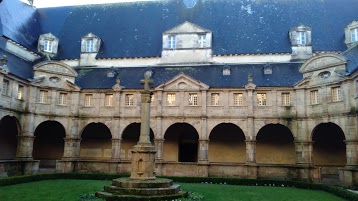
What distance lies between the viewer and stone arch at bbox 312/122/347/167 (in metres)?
29.9

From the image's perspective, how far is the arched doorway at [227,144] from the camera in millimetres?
31391

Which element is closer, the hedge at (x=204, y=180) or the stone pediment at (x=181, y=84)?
the hedge at (x=204, y=180)

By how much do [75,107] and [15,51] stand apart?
8446 mm

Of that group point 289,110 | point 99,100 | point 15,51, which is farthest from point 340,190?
point 15,51

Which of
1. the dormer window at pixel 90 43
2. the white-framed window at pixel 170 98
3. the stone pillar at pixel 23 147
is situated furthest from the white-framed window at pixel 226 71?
the stone pillar at pixel 23 147

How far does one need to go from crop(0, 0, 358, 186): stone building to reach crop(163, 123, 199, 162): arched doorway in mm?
98

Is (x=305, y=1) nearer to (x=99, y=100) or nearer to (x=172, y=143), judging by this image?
(x=172, y=143)

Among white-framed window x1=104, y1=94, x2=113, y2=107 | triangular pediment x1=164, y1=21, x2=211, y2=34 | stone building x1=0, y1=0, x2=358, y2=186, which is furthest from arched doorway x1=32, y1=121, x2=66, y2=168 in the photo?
triangular pediment x1=164, y1=21, x2=211, y2=34

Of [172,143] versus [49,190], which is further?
[172,143]

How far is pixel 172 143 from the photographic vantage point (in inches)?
1275

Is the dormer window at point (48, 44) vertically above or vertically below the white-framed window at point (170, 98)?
above

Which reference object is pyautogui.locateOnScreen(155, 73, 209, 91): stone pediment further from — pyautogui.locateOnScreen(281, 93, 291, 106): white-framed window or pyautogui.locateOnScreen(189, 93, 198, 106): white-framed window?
pyautogui.locateOnScreen(281, 93, 291, 106): white-framed window

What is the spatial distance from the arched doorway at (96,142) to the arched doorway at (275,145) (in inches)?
548

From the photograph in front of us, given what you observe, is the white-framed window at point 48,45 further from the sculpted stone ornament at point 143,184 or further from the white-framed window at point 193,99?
the sculpted stone ornament at point 143,184
